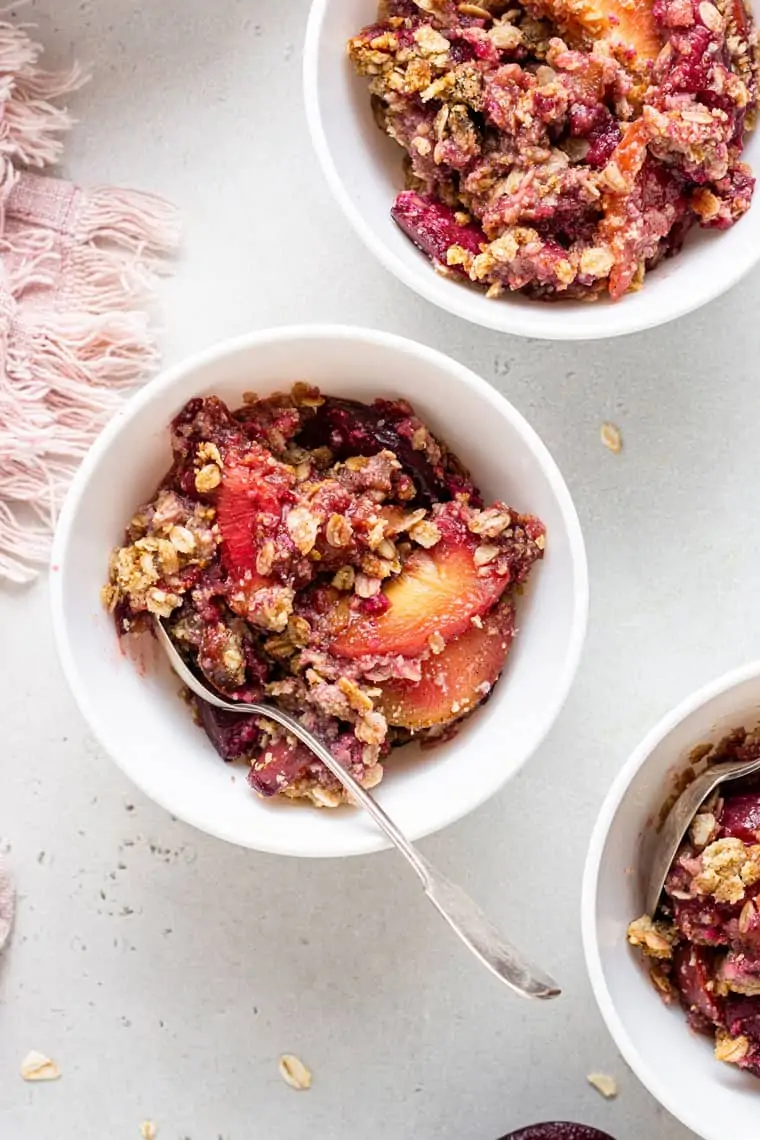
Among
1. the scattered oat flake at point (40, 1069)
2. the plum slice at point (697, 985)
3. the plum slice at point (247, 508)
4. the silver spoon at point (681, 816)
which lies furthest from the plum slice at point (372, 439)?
the scattered oat flake at point (40, 1069)

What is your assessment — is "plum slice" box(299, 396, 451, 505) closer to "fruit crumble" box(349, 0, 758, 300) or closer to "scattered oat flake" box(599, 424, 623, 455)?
"fruit crumble" box(349, 0, 758, 300)

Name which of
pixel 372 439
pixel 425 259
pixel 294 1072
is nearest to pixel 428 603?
pixel 372 439

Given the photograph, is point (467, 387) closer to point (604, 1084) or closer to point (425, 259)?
point (425, 259)

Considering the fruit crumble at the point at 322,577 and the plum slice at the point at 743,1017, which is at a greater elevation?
the fruit crumble at the point at 322,577

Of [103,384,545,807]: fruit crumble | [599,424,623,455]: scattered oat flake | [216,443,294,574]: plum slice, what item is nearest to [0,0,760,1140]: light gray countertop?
[599,424,623,455]: scattered oat flake

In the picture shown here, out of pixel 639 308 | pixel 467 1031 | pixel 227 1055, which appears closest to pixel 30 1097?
pixel 227 1055

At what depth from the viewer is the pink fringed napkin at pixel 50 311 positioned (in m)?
1.97

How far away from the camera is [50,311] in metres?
2.00

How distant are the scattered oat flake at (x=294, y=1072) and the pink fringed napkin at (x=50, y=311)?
0.77m

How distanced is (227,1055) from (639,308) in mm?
1165

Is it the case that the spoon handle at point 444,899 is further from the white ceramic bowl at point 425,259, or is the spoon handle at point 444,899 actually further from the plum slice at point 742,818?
the white ceramic bowl at point 425,259

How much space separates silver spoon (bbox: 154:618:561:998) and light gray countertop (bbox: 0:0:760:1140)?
26 cm

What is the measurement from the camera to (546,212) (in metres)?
1.67

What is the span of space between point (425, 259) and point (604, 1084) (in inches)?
45.1
